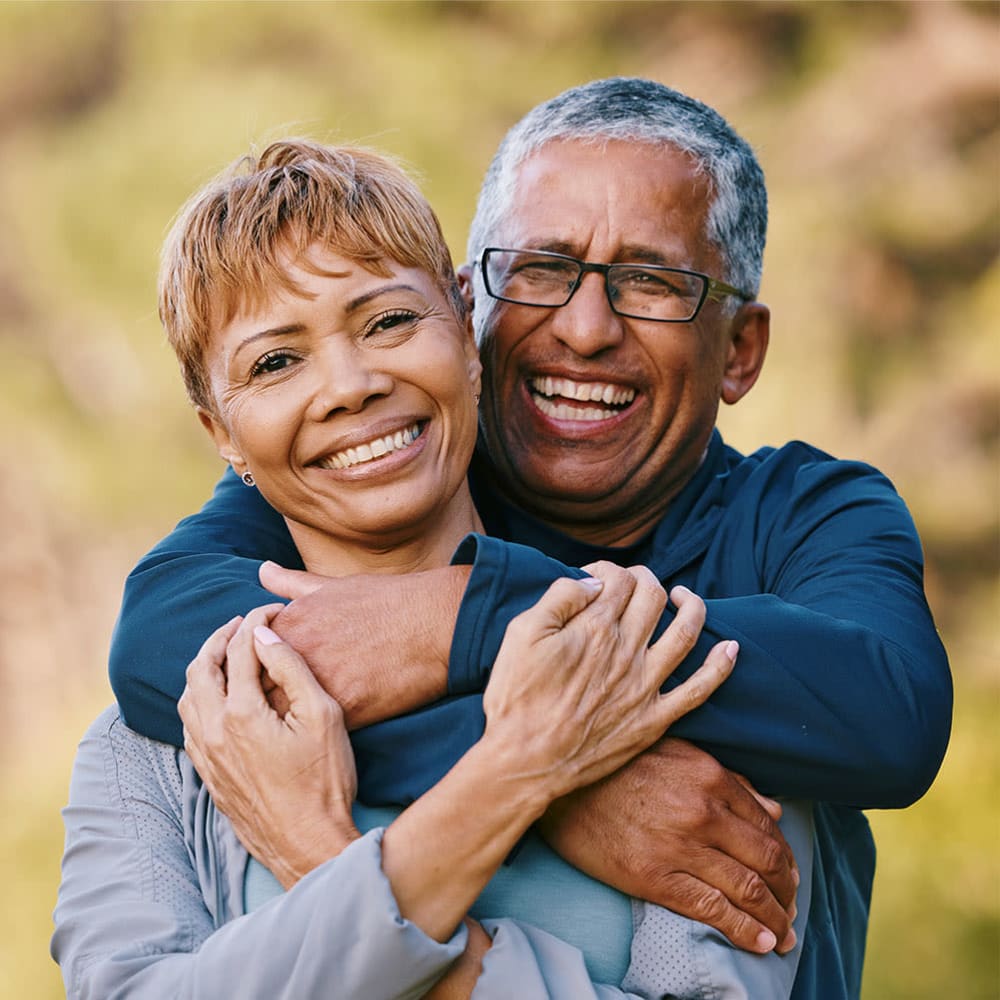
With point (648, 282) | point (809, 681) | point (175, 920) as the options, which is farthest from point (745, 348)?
point (175, 920)


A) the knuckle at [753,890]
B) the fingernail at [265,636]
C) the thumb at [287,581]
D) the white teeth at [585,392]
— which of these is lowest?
the knuckle at [753,890]

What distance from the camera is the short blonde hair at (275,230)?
199 cm

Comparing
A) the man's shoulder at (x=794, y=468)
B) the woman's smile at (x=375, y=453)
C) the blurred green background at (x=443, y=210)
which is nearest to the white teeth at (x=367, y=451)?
the woman's smile at (x=375, y=453)

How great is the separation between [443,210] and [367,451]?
206 inches

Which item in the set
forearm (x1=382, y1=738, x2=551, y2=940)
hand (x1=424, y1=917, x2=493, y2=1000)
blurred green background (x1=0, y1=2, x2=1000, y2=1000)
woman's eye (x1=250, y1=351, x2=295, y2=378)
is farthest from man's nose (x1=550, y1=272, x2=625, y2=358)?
blurred green background (x1=0, y1=2, x2=1000, y2=1000)

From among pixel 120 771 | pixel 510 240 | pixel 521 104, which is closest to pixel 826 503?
pixel 510 240

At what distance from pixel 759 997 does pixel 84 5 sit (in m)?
7.44

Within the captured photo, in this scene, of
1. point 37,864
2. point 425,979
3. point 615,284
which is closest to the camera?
point 425,979

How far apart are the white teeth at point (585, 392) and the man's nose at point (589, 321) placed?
6cm

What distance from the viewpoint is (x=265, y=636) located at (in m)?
1.80

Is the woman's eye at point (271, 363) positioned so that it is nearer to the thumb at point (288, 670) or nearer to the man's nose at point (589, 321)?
the thumb at point (288, 670)

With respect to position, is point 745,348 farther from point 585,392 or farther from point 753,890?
point 753,890

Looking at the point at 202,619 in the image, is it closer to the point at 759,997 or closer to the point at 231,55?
the point at 759,997

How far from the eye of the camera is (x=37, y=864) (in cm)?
657
